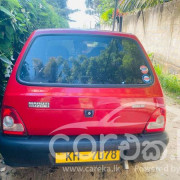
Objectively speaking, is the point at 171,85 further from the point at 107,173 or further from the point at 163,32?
the point at 107,173

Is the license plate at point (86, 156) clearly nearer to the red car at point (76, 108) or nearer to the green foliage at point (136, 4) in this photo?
the red car at point (76, 108)

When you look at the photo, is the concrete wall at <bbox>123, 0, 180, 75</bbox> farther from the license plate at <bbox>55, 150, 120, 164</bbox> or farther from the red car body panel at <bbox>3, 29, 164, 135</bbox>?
the license plate at <bbox>55, 150, 120, 164</bbox>

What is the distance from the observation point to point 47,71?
168cm

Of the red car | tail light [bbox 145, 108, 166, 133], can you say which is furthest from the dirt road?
tail light [bbox 145, 108, 166, 133]

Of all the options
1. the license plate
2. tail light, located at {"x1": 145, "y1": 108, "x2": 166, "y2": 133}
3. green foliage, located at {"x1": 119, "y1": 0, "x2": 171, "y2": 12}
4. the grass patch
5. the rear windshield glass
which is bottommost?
the grass patch

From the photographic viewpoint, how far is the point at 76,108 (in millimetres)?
1567

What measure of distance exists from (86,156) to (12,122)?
2.38 ft

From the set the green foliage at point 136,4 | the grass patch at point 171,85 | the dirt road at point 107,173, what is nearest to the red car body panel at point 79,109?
the dirt road at point 107,173

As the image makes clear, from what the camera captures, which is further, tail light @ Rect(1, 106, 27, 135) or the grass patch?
the grass patch

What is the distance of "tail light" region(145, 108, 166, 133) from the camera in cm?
173

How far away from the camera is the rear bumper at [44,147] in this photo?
152cm

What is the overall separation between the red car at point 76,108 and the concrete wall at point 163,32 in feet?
13.6

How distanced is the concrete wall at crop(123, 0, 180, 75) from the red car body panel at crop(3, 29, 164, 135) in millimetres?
4226

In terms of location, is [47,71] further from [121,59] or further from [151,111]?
[151,111]
